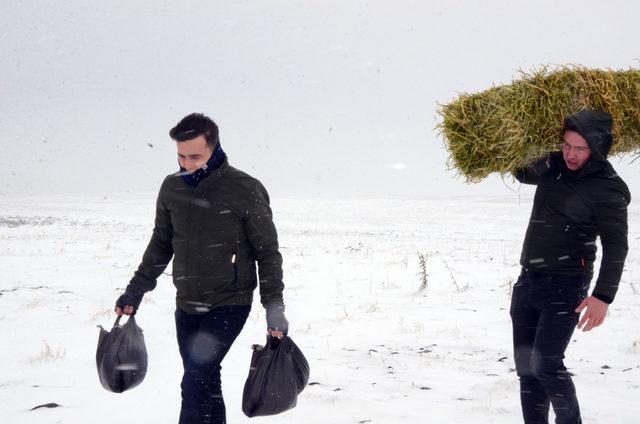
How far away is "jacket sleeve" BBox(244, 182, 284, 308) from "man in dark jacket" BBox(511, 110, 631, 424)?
58.1 inches

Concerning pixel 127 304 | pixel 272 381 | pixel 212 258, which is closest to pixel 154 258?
pixel 127 304

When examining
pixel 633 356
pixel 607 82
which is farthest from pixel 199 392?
pixel 633 356

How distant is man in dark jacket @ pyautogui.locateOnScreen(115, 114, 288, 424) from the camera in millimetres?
3148

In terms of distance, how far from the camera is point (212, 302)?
3.18m

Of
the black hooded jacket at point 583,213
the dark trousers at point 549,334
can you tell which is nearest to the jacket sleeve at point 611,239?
the black hooded jacket at point 583,213

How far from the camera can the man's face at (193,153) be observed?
318cm

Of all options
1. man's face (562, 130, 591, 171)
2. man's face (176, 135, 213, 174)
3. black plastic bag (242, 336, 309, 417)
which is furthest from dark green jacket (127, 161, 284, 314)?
man's face (562, 130, 591, 171)

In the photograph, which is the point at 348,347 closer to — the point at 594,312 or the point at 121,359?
the point at 121,359

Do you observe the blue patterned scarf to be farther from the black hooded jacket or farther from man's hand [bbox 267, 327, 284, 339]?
the black hooded jacket

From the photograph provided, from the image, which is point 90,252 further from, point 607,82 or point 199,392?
point 607,82

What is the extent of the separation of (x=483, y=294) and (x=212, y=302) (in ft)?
22.4

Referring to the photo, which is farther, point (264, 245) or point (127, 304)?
point (127, 304)

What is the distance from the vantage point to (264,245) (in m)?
3.25

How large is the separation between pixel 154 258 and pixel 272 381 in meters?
1.10
